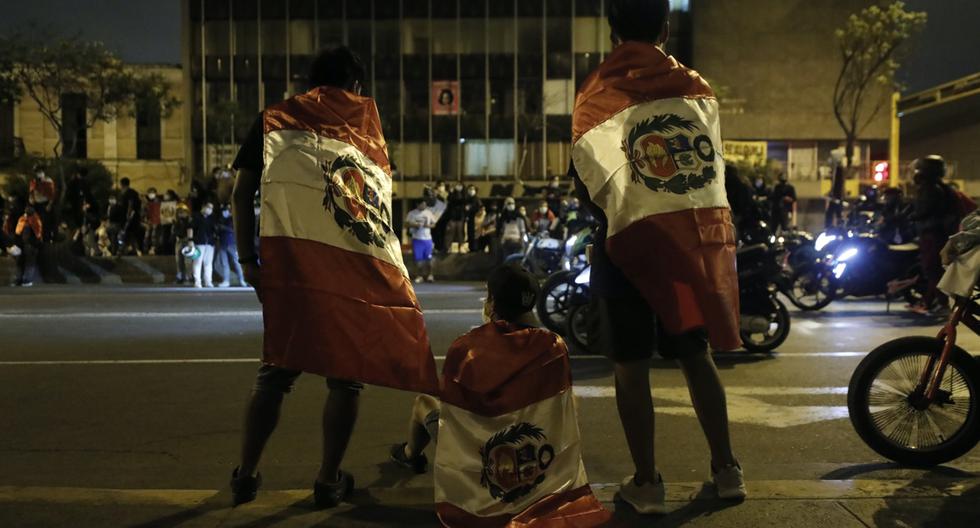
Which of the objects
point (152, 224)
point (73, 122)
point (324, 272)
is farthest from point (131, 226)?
point (73, 122)

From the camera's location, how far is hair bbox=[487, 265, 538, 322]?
12.0 ft

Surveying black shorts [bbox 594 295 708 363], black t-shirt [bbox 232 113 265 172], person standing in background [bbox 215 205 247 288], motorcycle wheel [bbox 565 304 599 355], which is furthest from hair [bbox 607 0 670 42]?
person standing in background [bbox 215 205 247 288]

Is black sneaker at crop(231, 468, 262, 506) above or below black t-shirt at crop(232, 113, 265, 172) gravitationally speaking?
below

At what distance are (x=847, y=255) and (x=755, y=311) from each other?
164 inches

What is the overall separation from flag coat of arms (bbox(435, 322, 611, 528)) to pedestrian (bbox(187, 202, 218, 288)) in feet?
45.4

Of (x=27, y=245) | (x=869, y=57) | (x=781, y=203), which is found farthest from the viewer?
(x=869, y=57)

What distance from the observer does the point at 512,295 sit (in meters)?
3.67

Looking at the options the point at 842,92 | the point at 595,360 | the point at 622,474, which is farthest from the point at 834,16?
the point at 622,474

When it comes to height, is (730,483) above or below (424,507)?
above

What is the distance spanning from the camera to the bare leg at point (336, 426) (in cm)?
382

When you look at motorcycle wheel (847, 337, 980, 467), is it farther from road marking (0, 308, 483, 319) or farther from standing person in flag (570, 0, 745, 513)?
road marking (0, 308, 483, 319)

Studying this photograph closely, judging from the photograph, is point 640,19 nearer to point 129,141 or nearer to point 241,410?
point 241,410

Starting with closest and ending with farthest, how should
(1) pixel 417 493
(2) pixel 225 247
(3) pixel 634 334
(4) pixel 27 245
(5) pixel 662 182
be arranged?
(5) pixel 662 182, (3) pixel 634 334, (1) pixel 417 493, (2) pixel 225 247, (4) pixel 27 245

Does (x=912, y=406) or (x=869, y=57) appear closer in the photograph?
(x=912, y=406)
